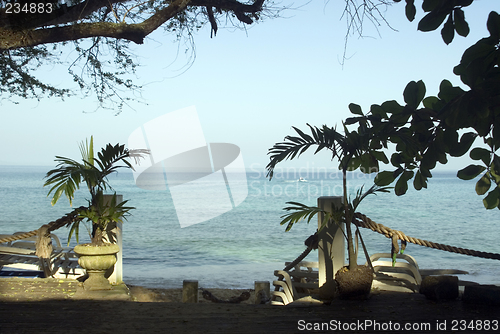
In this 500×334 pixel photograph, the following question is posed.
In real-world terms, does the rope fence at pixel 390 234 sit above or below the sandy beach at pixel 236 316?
above

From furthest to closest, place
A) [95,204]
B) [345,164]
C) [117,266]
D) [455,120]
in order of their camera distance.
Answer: [117,266] < [95,204] < [345,164] < [455,120]

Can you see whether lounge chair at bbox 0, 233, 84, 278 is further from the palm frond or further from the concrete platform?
the palm frond

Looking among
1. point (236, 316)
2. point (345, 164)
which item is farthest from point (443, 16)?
point (236, 316)

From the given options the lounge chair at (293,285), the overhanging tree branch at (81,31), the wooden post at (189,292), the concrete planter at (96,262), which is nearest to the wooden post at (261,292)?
the lounge chair at (293,285)

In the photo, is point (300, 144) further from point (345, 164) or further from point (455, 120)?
point (455, 120)

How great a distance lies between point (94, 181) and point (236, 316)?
2383 mm

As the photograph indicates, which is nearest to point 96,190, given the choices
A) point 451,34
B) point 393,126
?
point 393,126

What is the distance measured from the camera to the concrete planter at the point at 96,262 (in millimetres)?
4758

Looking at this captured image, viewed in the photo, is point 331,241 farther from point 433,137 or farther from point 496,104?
point 496,104

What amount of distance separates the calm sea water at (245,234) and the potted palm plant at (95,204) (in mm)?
7122

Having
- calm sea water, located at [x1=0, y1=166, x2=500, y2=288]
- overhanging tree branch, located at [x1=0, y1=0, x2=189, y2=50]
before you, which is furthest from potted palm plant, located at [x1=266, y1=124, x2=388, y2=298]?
calm sea water, located at [x1=0, y1=166, x2=500, y2=288]

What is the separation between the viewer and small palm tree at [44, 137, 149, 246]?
15.7 ft

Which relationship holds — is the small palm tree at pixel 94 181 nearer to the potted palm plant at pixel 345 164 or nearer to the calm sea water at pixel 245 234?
the potted palm plant at pixel 345 164

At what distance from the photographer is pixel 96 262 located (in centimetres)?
477
